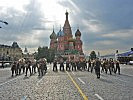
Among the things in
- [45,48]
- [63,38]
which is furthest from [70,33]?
[45,48]

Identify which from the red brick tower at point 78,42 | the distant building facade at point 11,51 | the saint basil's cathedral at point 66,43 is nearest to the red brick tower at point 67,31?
the saint basil's cathedral at point 66,43

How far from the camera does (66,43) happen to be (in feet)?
534

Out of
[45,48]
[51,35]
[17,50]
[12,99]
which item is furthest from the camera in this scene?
[51,35]

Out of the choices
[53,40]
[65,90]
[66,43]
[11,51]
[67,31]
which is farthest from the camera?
[53,40]

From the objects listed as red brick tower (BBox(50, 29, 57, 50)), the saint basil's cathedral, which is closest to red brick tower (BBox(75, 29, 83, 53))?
the saint basil's cathedral

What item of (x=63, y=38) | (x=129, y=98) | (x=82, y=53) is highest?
(x=63, y=38)

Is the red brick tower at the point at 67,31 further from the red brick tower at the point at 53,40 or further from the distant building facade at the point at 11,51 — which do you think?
the distant building facade at the point at 11,51

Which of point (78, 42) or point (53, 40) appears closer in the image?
point (78, 42)

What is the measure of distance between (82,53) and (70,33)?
1592cm

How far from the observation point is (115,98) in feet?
33.5

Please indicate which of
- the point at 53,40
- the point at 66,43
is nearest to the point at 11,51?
the point at 53,40

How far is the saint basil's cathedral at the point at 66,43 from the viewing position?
157 metres

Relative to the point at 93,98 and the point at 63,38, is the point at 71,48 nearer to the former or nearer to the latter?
the point at 63,38

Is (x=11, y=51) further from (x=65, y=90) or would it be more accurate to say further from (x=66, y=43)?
(x=65, y=90)
